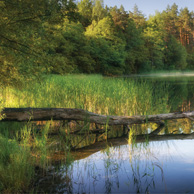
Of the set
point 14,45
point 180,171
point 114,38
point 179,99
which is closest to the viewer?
point 180,171

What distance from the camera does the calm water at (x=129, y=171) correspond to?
12.7 feet

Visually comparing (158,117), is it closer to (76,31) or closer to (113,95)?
(113,95)

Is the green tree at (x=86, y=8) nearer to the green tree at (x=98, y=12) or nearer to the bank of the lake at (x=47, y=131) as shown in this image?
the green tree at (x=98, y=12)

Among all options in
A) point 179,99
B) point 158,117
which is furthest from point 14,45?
point 179,99

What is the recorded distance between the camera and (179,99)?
15.3 meters

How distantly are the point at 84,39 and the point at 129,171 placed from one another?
112 feet

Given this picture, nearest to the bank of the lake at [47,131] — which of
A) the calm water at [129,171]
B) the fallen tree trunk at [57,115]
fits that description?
the fallen tree trunk at [57,115]

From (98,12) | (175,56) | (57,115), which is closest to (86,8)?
(98,12)

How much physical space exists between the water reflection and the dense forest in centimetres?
221

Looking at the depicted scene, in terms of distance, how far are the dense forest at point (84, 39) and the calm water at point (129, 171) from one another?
216cm

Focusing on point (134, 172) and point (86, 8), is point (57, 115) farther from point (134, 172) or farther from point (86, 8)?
point (86, 8)

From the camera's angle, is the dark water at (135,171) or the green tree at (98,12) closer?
the dark water at (135,171)

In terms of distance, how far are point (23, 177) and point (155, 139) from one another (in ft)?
12.6

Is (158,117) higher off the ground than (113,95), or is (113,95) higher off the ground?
(113,95)
